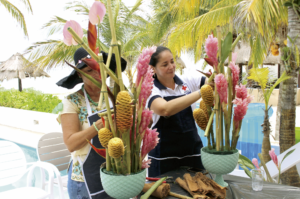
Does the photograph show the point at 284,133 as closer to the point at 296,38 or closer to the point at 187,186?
the point at 296,38

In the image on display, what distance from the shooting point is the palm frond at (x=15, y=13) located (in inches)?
327

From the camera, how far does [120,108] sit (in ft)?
2.35

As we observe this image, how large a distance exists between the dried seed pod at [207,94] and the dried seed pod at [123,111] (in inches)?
16.0

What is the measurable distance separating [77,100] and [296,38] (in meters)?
3.40

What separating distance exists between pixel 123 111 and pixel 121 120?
0.03 m

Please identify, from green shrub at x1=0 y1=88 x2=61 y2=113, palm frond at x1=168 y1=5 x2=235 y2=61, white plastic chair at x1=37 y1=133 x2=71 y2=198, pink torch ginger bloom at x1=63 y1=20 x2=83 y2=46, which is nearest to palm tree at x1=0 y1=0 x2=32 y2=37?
green shrub at x1=0 y1=88 x2=61 y2=113

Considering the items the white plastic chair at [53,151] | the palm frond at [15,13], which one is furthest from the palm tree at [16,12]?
the white plastic chair at [53,151]

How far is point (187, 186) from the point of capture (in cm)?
105

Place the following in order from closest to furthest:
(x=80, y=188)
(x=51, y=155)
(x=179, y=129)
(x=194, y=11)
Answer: (x=80, y=188) < (x=179, y=129) < (x=51, y=155) < (x=194, y=11)

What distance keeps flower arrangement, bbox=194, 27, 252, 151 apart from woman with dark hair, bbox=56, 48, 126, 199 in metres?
0.51

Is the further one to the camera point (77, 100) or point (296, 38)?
point (296, 38)

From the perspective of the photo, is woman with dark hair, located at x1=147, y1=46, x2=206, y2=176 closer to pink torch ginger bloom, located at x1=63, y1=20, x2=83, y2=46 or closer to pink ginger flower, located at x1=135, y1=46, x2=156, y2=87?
pink ginger flower, located at x1=135, y1=46, x2=156, y2=87

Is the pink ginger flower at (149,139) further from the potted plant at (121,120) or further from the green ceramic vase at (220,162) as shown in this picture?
the green ceramic vase at (220,162)

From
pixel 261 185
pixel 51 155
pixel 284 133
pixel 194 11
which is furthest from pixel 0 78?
pixel 261 185
